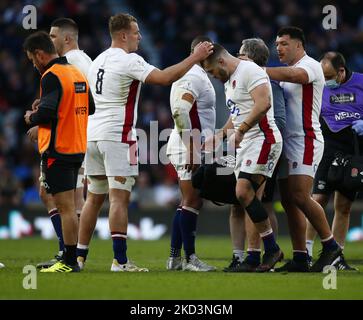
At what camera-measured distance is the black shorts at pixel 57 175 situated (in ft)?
30.0

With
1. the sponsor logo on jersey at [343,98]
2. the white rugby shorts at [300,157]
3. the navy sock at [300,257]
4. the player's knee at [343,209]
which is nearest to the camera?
the white rugby shorts at [300,157]

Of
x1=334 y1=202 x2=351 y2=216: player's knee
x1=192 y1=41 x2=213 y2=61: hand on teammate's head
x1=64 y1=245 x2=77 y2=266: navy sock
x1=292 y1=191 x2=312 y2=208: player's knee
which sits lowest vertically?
x1=64 y1=245 x2=77 y2=266: navy sock

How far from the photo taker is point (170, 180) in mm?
19703

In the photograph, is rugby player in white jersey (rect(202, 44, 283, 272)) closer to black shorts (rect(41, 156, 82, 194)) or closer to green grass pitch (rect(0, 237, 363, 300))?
green grass pitch (rect(0, 237, 363, 300))

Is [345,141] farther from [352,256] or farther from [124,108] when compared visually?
[124,108]

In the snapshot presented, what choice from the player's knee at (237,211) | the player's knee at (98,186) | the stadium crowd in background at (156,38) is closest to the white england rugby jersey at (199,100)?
the player's knee at (237,211)

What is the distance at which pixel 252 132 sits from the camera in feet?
30.8

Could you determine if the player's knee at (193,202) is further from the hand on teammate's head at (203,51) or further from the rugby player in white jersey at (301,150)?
the hand on teammate's head at (203,51)

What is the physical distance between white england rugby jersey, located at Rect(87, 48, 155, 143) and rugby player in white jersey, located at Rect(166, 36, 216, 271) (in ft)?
2.13

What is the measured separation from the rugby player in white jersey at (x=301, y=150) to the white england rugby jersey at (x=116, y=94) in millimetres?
1522

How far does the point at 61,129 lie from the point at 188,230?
1846 millimetres

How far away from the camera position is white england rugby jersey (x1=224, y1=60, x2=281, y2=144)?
9234 mm

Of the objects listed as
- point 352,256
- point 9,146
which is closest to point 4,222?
point 9,146

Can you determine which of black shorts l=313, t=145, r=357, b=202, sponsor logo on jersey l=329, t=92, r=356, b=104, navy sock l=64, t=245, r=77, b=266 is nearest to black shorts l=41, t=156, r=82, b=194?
navy sock l=64, t=245, r=77, b=266
